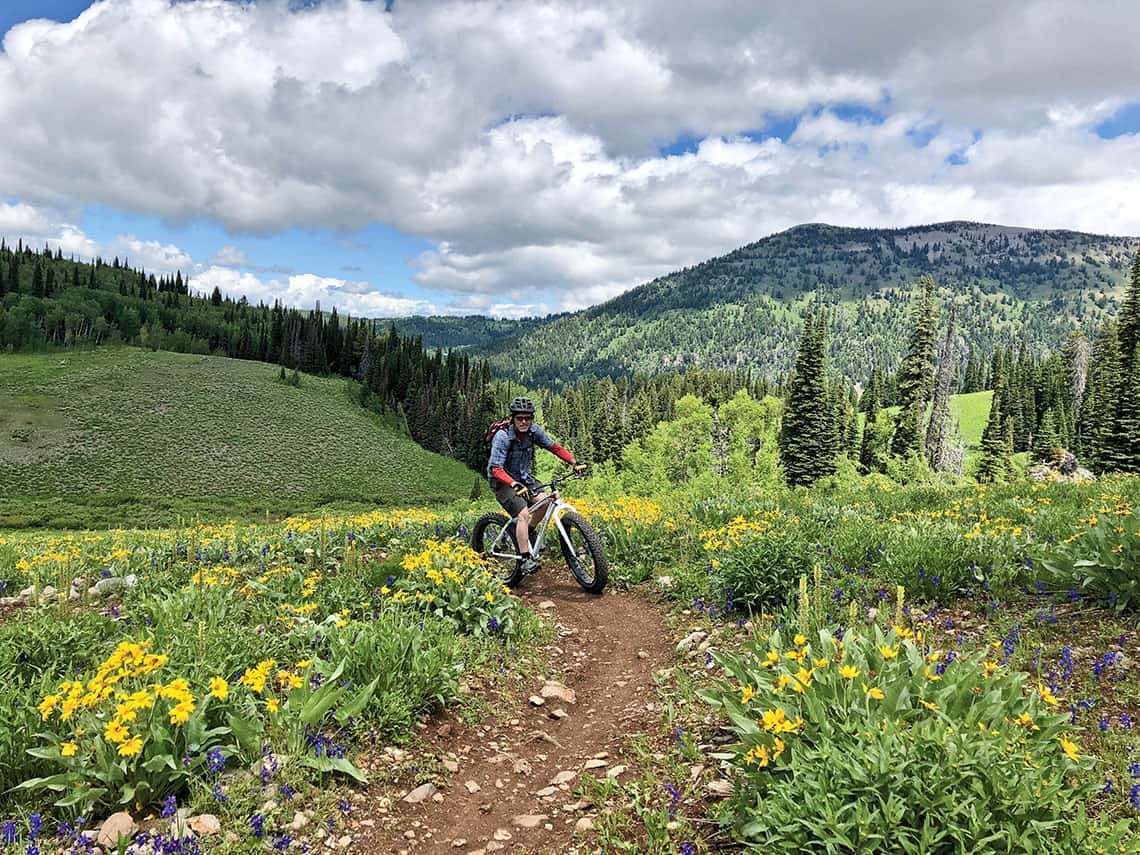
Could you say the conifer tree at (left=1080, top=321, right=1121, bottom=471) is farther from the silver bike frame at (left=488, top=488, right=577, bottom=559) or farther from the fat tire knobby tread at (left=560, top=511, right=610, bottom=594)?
the silver bike frame at (left=488, top=488, right=577, bottom=559)

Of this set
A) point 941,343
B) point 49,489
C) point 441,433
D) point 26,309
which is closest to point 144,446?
point 49,489

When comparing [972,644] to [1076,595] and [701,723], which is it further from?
[701,723]

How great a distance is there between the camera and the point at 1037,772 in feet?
9.57

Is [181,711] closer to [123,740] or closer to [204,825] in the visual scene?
[123,740]

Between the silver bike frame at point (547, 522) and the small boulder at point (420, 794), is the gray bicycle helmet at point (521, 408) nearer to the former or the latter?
the silver bike frame at point (547, 522)

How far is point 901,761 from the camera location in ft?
9.95

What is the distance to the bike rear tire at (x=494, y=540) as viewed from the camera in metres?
9.77

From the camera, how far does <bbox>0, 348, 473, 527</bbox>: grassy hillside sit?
69.4m

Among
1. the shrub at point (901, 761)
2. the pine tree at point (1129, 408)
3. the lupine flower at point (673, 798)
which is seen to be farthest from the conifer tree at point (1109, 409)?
the lupine flower at point (673, 798)

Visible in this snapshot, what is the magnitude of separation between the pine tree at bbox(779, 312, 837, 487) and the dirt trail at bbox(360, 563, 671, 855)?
171 feet

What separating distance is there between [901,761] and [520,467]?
7.52m

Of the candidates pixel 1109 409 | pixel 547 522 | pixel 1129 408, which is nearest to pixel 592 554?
pixel 547 522

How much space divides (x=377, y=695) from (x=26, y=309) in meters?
198

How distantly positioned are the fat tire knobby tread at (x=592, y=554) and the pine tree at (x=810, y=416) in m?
50.4
